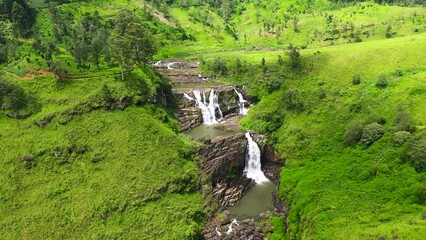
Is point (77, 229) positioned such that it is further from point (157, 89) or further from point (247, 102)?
point (247, 102)

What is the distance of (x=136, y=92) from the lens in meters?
76.7

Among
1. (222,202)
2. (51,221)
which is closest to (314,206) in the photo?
(222,202)

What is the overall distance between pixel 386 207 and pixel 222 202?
91.3ft

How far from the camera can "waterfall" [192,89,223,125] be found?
8762 cm

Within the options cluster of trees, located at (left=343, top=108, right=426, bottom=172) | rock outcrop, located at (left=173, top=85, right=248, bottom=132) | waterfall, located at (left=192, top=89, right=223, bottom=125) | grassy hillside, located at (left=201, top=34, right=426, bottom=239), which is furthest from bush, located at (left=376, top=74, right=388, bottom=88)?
waterfall, located at (left=192, top=89, right=223, bottom=125)

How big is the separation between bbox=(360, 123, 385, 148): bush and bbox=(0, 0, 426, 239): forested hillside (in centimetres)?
20

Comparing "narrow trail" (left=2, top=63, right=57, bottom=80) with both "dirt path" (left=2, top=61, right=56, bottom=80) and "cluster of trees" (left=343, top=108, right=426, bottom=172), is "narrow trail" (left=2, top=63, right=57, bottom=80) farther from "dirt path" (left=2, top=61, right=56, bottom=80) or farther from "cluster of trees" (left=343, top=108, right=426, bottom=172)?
"cluster of trees" (left=343, top=108, right=426, bottom=172)

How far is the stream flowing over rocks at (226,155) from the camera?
197 feet

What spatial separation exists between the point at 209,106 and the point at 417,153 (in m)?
49.7

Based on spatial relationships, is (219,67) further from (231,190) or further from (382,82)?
(231,190)

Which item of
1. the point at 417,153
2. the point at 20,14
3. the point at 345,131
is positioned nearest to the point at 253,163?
the point at 345,131

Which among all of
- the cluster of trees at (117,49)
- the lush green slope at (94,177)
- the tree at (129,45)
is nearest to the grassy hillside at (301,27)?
the tree at (129,45)

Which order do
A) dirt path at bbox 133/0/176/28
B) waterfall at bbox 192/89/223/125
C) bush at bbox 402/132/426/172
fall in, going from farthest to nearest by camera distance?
dirt path at bbox 133/0/176/28 → waterfall at bbox 192/89/223/125 → bush at bbox 402/132/426/172

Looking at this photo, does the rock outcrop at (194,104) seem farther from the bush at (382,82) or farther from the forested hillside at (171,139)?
the bush at (382,82)
